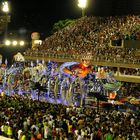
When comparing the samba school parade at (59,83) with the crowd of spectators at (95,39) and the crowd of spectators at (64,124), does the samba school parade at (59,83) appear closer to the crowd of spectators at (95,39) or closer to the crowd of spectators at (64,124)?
the crowd of spectators at (64,124)

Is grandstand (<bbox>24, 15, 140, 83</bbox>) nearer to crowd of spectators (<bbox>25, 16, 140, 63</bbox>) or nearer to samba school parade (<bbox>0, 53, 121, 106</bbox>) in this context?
crowd of spectators (<bbox>25, 16, 140, 63</bbox>)

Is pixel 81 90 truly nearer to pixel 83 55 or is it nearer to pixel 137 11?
pixel 83 55

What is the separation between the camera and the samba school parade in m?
28.6

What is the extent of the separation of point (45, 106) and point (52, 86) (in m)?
5.68

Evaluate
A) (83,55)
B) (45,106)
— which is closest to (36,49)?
(83,55)

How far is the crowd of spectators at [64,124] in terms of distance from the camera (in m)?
18.9

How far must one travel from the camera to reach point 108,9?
50000mm

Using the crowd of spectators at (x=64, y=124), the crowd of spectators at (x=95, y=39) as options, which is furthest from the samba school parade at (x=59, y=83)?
the crowd of spectators at (x=95, y=39)

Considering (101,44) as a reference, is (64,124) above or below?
below

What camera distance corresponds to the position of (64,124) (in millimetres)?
20141

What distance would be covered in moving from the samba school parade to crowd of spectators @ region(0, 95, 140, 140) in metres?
4.78

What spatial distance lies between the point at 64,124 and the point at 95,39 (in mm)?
24450

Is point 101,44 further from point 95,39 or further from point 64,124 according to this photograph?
point 64,124

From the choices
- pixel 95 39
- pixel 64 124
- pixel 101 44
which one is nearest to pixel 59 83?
pixel 64 124
